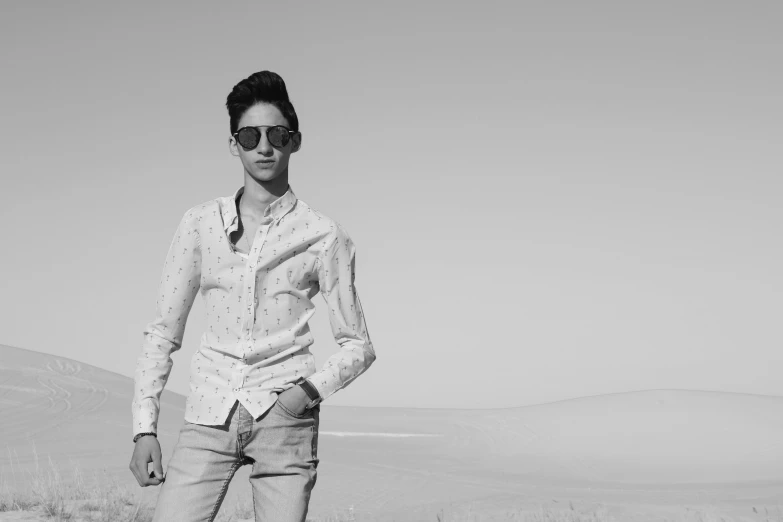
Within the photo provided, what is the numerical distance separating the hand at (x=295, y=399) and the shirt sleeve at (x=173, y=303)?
45cm

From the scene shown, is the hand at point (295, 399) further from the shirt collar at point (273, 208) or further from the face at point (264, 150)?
the face at point (264, 150)

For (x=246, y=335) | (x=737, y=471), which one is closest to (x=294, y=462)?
(x=246, y=335)

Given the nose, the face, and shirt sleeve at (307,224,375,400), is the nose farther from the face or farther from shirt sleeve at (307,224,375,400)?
shirt sleeve at (307,224,375,400)

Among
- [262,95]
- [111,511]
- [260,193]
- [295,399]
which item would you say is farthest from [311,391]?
[111,511]

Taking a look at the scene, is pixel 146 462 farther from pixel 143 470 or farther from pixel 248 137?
pixel 248 137

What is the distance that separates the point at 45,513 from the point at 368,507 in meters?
6.57

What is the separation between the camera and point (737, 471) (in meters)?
25.0

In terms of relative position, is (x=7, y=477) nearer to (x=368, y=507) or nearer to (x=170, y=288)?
(x=368, y=507)

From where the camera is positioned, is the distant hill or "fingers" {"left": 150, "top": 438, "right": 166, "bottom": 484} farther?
the distant hill

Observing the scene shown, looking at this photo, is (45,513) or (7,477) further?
(7,477)

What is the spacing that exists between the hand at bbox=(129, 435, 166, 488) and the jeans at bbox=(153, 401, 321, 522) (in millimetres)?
43

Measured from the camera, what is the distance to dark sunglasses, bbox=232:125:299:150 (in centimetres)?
295

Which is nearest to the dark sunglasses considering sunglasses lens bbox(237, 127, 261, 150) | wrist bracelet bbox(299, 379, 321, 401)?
sunglasses lens bbox(237, 127, 261, 150)

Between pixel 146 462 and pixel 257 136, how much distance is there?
109cm
